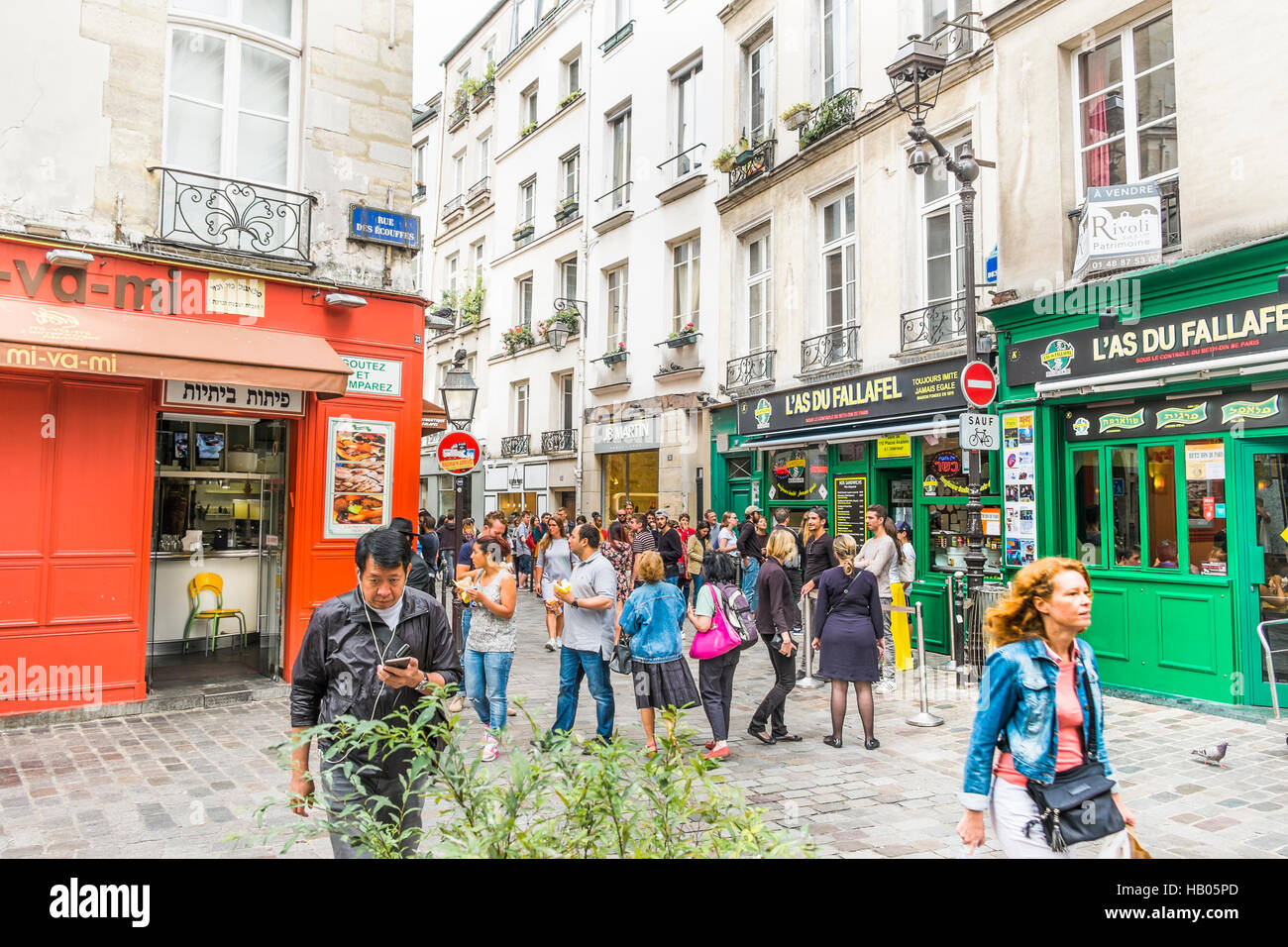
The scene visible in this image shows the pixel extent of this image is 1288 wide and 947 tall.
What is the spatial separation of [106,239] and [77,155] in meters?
0.76

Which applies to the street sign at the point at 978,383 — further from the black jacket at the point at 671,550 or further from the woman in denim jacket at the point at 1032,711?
the woman in denim jacket at the point at 1032,711

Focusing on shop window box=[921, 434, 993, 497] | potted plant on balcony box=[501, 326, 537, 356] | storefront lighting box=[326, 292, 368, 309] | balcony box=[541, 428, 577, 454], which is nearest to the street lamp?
shop window box=[921, 434, 993, 497]

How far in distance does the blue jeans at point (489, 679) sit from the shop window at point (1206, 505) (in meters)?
6.47

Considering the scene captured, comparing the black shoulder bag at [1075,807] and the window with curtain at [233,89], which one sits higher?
the window with curtain at [233,89]

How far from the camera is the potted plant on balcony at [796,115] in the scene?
14.6 metres

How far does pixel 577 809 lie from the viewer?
236cm

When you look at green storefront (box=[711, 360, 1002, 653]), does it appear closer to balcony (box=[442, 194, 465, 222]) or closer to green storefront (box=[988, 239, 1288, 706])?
green storefront (box=[988, 239, 1288, 706])

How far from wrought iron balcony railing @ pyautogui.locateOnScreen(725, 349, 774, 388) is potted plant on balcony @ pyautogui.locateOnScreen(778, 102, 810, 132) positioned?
3738 mm

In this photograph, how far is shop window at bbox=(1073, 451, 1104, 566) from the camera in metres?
9.48

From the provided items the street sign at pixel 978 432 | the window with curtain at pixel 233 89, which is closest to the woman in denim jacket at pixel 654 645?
the street sign at pixel 978 432

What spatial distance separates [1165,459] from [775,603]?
4.44 m

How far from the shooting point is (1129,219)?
8953 mm

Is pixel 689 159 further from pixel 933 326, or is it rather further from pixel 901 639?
pixel 901 639

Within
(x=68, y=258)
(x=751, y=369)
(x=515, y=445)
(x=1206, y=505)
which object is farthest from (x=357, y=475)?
(x=515, y=445)
